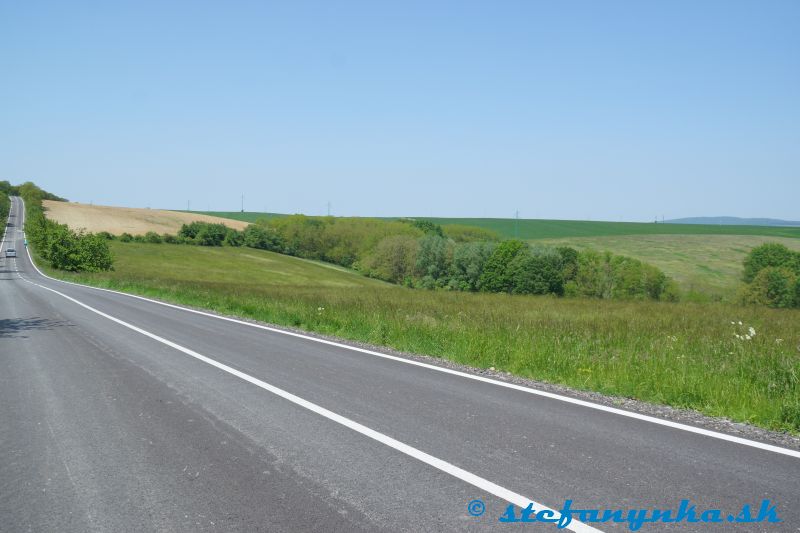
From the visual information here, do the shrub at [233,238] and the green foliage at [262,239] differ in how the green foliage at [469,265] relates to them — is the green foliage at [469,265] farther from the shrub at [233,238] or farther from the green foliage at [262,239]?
the shrub at [233,238]

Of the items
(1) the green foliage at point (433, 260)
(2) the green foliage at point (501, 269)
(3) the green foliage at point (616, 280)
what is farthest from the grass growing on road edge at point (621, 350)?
(1) the green foliage at point (433, 260)

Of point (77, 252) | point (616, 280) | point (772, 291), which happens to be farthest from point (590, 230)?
point (77, 252)

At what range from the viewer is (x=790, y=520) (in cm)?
376

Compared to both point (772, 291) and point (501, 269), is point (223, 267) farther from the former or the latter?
point (772, 291)

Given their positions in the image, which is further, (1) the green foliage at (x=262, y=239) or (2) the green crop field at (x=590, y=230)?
(2) the green crop field at (x=590, y=230)

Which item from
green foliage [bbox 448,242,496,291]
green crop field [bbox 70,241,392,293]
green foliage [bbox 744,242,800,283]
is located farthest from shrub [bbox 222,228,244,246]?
green foliage [bbox 744,242,800,283]

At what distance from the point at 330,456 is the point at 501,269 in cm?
6556

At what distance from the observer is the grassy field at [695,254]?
243 ft

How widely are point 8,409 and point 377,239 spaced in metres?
100

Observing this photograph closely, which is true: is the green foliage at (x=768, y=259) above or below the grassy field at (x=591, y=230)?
below

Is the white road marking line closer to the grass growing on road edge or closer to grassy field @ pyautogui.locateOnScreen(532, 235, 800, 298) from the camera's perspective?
the grass growing on road edge

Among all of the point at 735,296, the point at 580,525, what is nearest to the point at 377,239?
the point at 735,296

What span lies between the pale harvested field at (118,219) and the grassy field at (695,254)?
7317 cm

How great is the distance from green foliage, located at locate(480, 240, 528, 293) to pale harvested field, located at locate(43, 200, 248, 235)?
2341 inches
